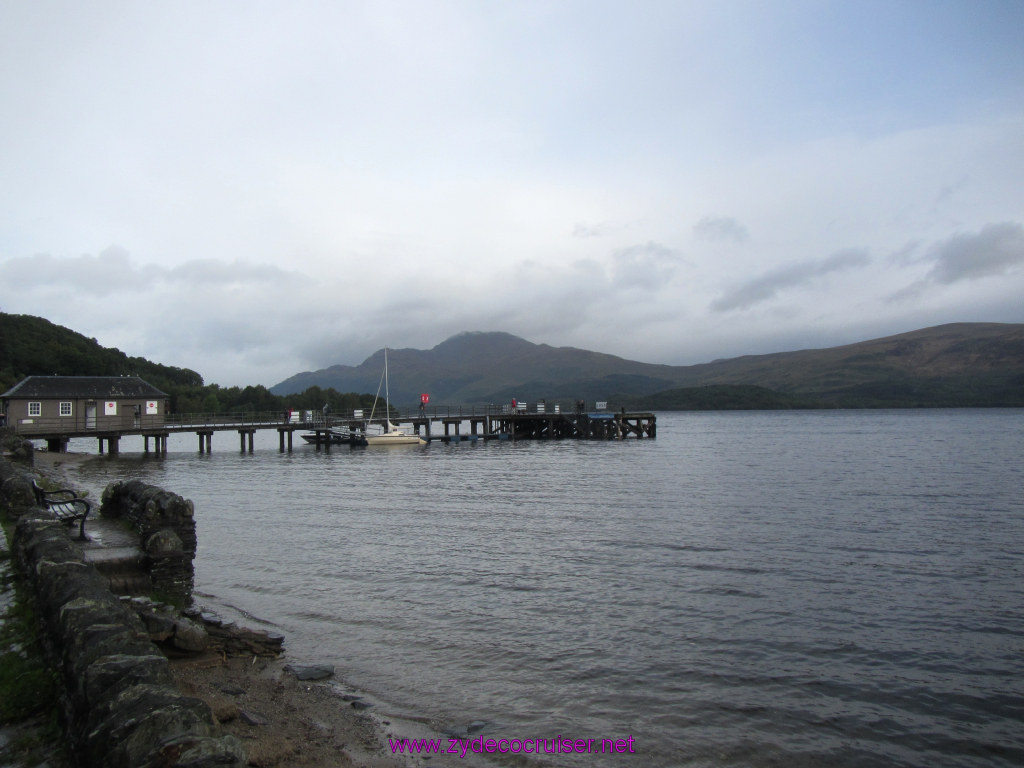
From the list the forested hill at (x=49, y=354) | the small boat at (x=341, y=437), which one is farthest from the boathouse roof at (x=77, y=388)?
the forested hill at (x=49, y=354)

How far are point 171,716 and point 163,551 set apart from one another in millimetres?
9728

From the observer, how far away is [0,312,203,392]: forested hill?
10206 cm

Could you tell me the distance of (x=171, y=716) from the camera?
14.4 feet

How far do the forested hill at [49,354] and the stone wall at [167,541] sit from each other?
8912 cm

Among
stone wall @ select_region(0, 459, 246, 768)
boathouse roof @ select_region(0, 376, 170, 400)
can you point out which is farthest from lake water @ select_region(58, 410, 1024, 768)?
boathouse roof @ select_region(0, 376, 170, 400)

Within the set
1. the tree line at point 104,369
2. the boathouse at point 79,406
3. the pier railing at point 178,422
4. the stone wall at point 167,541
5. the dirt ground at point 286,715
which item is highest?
the tree line at point 104,369

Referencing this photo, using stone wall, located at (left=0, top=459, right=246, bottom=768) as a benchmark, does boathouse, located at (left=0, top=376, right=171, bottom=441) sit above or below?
above

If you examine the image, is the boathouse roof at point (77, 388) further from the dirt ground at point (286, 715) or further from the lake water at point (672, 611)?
the dirt ground at point (286, 715)

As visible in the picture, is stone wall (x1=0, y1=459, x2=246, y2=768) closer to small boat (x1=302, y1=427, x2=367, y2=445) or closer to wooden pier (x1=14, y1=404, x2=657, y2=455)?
wooden pier (x1=14, y1=404, x2=657, y2=455)

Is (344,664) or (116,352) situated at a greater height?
(116,352)

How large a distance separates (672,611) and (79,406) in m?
61.4

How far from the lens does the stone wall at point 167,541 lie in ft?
42.1

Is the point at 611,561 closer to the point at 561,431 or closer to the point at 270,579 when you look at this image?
the point at 270,579

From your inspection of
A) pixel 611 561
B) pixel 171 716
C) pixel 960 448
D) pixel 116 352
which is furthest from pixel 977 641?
pixel 116 352
